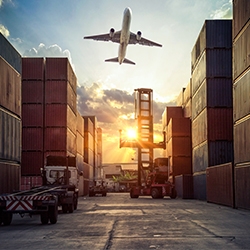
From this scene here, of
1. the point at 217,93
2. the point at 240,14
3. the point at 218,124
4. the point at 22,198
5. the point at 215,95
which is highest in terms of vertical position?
the point at 240,14

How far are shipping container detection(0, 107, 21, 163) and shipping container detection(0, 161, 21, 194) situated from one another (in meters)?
0.39

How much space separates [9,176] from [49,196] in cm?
1066

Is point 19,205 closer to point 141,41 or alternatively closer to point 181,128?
point 181,128

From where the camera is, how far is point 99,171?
115 metres

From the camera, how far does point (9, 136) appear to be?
27.6 metres

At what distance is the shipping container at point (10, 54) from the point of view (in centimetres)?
2739

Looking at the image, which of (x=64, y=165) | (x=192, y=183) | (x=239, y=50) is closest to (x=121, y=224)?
(x=64, y=165)

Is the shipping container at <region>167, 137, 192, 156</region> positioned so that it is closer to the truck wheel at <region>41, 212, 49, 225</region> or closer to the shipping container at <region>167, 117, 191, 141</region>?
the shipping container at <region>167, 117, 191, 141</region>

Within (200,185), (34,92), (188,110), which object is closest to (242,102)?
(200,185)

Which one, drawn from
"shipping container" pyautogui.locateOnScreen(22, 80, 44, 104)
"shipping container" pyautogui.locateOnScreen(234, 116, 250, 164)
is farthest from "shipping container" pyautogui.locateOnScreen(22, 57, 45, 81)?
"shipping container" pyautogui.locateOnScreen(234, 116, 250, 164)

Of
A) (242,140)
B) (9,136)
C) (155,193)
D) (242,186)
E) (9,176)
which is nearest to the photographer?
(242,186)

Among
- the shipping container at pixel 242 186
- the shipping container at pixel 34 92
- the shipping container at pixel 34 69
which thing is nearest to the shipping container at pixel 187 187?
the shipping container at pixel 34 92

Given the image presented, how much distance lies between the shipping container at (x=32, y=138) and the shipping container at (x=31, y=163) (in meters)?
0.51

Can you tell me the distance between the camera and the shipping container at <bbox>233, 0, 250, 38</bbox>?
26.1 metres
